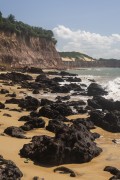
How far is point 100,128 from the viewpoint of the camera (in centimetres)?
1888

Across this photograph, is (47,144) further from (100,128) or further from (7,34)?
(7,34)

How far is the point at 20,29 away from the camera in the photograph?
113188 millimetres

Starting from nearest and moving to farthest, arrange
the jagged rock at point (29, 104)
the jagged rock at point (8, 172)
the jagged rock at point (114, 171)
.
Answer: the jagged rock at point (8, 172) < the jagged rock at point (114, 171) < the jagged rock at point (29, 104)

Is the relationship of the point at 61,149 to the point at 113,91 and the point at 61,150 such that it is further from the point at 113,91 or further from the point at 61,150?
the point at 113,91

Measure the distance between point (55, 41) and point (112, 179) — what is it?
134 metres

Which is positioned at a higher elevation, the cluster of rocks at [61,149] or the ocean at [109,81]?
the cluster of rocks at [61,149]

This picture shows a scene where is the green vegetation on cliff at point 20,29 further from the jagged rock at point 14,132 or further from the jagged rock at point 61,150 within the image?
the jagged rock at point 61,150

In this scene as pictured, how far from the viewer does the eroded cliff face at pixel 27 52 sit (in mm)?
97812

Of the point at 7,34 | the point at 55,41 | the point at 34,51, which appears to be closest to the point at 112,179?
the point at 7,34

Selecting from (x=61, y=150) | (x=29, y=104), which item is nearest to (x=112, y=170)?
(x=61, y=150)

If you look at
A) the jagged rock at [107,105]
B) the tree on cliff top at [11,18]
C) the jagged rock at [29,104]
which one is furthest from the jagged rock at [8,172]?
the tree on cliff top at [11,18]

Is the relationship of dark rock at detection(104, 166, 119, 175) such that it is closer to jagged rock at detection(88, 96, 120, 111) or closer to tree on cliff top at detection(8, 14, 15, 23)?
jagged rock at detection(88, 96, 120, 111)

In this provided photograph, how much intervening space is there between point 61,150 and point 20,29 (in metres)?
104

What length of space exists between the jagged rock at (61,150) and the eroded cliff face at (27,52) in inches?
3241
